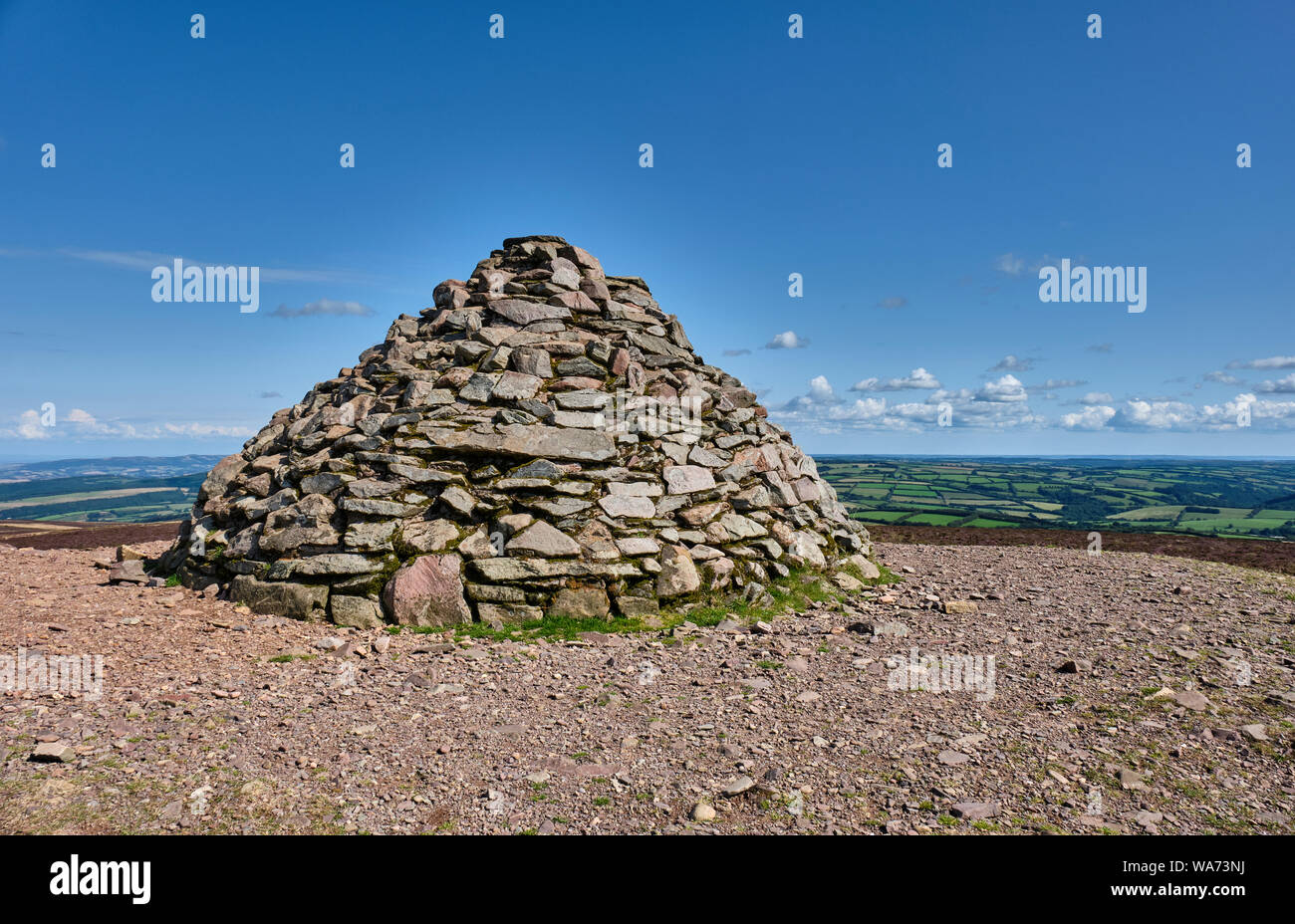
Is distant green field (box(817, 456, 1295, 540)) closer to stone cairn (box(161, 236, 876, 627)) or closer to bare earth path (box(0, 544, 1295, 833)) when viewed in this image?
stone cairn (box(161, 236, 876, 627))

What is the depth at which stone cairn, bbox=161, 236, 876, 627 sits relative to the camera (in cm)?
1066

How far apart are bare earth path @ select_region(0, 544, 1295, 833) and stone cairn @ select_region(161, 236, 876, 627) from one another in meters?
1.08

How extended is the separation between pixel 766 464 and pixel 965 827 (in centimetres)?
997

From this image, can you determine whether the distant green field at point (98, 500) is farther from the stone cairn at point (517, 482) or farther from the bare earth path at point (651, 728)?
the bare earth path at point (651, 728)

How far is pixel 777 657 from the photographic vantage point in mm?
9344

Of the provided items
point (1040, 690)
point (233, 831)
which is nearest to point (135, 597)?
point (233, 831)

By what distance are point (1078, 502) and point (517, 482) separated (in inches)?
3613

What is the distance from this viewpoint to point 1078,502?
82438mm

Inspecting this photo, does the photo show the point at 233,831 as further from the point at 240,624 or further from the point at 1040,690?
the point at 1040,690

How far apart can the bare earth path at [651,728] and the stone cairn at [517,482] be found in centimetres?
108

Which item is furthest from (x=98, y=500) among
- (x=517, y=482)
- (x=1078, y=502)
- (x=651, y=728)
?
(x=1078, y=502)

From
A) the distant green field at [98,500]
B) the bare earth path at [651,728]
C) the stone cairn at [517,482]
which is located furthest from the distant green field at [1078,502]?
the distant green field at [98,500]
